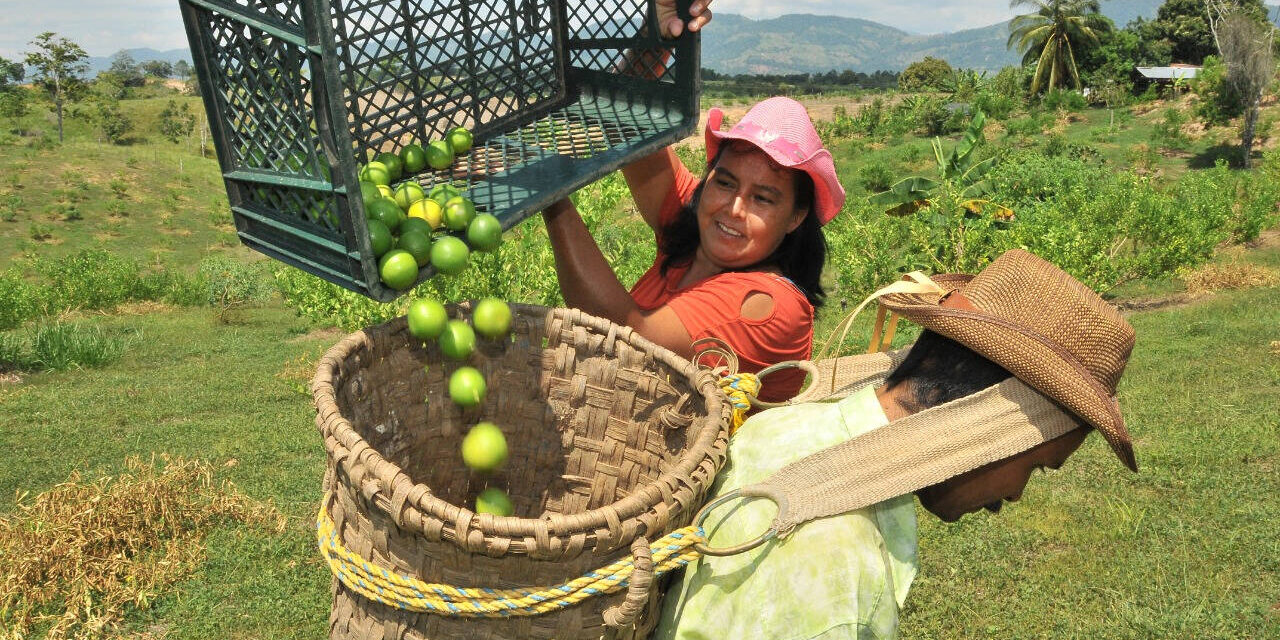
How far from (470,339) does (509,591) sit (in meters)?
0.75

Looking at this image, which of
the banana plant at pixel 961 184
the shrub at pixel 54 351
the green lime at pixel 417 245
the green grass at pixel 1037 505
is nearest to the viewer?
the green lime at pixel 417 245

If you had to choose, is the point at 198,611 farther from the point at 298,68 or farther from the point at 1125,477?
the point at 1125,477

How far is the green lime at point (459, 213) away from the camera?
7.26 feet

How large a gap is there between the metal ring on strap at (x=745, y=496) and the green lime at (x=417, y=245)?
2.94 feet

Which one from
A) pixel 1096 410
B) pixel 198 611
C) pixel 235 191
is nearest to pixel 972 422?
pixel 1096 410

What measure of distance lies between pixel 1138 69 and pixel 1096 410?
50.9 m

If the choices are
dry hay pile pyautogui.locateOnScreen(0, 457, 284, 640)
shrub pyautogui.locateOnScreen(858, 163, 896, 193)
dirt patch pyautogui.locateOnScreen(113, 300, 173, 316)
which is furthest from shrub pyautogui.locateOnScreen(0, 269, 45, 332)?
shrub pyautogui.locateOnScreen(858, 163, 896, 193)

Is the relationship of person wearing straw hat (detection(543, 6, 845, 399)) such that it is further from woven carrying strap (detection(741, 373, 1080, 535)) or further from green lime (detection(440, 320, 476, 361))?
woven carrying strap (detection(741, 373, 1080, 535))

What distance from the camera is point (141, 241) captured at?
101ft

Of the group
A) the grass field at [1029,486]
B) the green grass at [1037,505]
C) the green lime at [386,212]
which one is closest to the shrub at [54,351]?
the grass field at [1029,486]

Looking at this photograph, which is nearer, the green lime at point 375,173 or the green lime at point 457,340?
the green lime at point 457,340

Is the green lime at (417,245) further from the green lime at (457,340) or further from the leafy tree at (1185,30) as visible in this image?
the leafy tree at (1185,30)

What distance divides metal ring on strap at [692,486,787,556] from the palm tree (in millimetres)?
49194

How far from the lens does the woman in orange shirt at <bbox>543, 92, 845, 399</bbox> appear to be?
8.11 ft
